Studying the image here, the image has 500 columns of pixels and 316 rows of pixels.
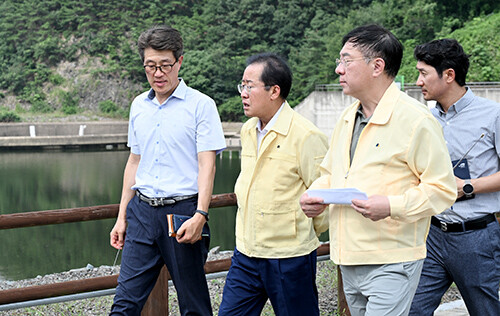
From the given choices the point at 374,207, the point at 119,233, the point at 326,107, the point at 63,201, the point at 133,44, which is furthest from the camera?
the point at 133,44

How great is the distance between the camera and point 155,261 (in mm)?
2674

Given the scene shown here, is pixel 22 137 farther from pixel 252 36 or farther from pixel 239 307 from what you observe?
pixel 239 307

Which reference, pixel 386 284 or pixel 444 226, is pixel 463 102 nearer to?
pixel 444 226

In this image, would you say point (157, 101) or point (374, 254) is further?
point (157, 101)

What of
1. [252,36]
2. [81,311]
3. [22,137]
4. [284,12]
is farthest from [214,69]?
[81,311]

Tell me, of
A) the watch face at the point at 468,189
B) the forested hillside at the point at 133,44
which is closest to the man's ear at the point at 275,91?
the watch face at the point at 468,189

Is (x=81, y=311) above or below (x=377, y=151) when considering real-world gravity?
below

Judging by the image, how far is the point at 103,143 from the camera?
35.6m

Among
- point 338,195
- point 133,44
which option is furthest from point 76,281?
point 133,44

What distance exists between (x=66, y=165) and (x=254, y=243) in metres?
29.0

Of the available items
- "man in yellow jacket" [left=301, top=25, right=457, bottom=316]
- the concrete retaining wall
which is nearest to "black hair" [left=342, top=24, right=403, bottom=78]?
"man in yellow jacket" [left=301, top=25, right=457, bottom=316]

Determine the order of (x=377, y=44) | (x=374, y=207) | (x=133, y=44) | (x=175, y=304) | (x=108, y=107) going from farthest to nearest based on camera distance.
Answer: (x=133, y=44)
(x=108, y=107)
(x=175, y=304)
(x=377, y=44)
(x=374, y=207)

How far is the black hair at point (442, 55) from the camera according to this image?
259cm

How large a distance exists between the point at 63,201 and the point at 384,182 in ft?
66.9
